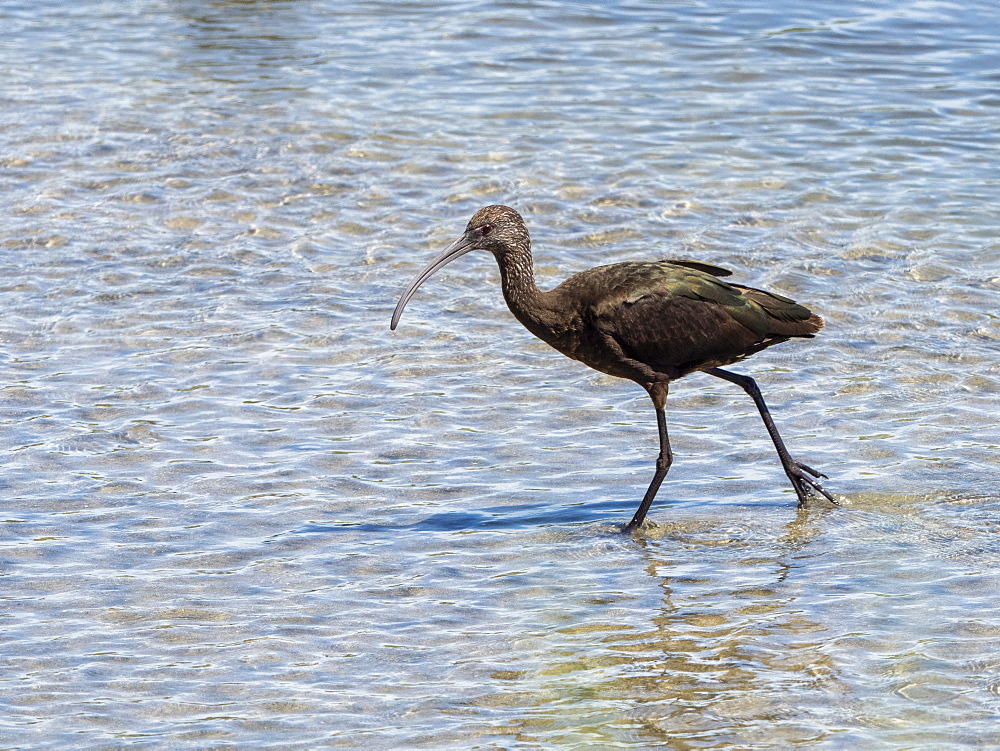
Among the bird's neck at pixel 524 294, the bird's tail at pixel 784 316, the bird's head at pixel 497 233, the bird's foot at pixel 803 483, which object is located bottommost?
the bird's foot at pixel 803 483

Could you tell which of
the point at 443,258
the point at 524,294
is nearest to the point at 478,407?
the point at 443,258

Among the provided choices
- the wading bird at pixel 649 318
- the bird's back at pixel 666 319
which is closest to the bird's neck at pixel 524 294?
the wading bird at pixel 649 318

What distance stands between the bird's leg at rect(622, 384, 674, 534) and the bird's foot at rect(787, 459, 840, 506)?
0.66 meters

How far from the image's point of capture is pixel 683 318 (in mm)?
7930

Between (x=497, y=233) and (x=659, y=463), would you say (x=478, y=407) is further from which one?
(x=659, y=463)

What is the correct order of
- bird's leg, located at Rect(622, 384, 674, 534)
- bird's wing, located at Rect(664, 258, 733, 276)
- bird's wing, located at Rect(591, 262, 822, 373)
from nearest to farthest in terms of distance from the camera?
1. bird's leg, located at Rect(622, 384, 674, 534)
2. bird's wing, located at Rect(591, 262, 822, 373)
3. bird's wing, located at Rect(664, 258, 733, 276)

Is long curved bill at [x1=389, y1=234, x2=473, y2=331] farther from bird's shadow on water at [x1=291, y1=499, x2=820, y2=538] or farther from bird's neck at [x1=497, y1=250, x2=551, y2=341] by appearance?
bird's shadow on water at [x1=291, y1=499, x2=820, y2=538]

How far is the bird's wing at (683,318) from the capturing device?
784 centimetres

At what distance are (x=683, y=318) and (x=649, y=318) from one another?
21cm

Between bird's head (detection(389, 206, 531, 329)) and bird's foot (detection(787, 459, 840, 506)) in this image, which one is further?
bird's head (detection(389, 206, 531, 329))

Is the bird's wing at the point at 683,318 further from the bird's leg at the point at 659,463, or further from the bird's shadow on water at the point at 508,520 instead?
the bird's shadow on water at the point at 508,520

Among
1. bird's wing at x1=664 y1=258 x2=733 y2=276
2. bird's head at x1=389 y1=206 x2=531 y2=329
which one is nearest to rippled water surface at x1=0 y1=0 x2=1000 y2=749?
bird's wing at x1=664 y1=258 x2=733 y2=276

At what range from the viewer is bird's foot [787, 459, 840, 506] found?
7.89m

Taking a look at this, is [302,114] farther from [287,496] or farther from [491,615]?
[491,615]
